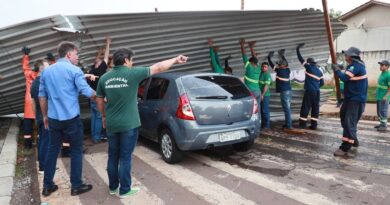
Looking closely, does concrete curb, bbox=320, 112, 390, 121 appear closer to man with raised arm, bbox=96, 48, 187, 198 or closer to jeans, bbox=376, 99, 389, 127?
jeans, bbox=376, 99, 389, 127

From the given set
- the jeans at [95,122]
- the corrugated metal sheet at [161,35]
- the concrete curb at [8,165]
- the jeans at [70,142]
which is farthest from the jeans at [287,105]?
the concrete curb at [8,165]

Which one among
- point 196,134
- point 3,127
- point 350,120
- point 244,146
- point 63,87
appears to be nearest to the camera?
point 63,87

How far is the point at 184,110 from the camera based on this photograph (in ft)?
18.2

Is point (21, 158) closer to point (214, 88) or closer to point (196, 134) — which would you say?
point (196, 134)

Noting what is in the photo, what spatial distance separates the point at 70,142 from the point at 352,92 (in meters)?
4.71

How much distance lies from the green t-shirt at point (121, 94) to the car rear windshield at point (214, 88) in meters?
1.56

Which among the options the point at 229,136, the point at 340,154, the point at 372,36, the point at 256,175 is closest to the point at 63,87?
the point at 229,136

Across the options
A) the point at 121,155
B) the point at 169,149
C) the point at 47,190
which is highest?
the point at 121,155

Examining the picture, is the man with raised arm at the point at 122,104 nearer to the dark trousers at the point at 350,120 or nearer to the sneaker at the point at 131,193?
the sneaker at the point at 131,193

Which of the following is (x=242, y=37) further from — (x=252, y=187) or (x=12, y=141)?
(x=12, y=141)

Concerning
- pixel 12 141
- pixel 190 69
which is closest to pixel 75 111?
pixel 12 141

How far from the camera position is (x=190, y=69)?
10180 mm

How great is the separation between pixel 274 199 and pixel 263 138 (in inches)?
145

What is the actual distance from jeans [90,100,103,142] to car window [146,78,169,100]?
1.35m
